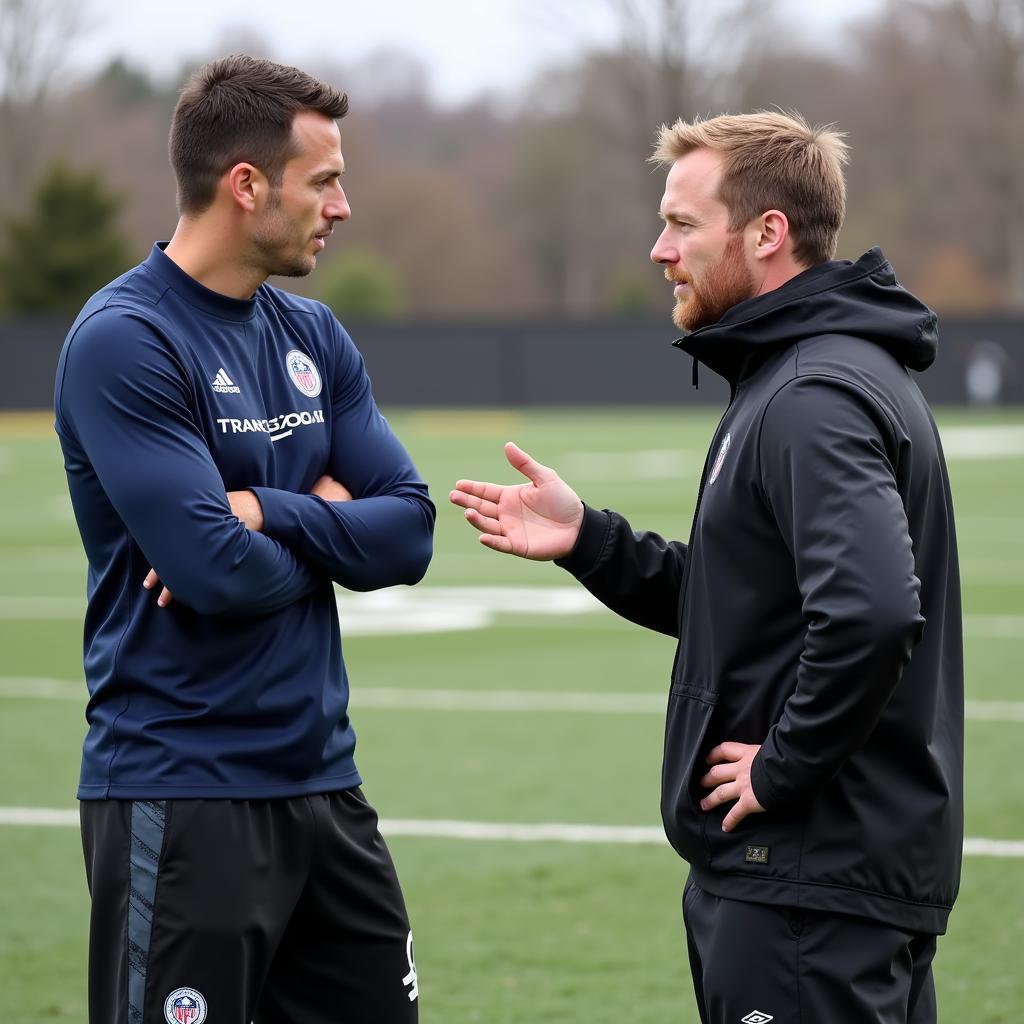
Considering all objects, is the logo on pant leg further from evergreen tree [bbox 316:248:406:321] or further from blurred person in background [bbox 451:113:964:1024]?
evergreen tree [bbox 316:248:406:321]

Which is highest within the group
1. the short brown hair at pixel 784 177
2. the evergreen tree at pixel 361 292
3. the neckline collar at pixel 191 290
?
the short brown hair at pixel 784 177

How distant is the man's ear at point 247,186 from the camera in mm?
3629

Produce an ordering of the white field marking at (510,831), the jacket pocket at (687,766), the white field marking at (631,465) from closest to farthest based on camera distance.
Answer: the jacket pocket at (687,766), the white field marking at (510,831), the white field marking at (631,465)

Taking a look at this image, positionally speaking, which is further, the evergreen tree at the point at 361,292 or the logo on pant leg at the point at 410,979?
the evergreen tree at the point at 361,292

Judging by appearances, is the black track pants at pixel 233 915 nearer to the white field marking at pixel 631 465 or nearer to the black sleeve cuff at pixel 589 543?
the black sleeve cuff at pixel 589 543

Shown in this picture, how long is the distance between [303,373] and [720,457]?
1017 mm

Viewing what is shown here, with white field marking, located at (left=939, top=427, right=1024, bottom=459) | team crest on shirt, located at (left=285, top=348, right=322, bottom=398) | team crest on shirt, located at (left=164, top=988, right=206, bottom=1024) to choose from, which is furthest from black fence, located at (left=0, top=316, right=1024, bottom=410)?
team crest on shirt, located at (left=164, top=988, right=206, bottom=1024)

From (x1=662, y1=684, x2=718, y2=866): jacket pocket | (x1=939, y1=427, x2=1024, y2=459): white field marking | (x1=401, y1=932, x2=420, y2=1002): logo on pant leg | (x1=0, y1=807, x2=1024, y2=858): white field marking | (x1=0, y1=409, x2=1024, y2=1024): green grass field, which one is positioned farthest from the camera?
(x1=939, y1=427, x2=1024, y2=459): white field marking

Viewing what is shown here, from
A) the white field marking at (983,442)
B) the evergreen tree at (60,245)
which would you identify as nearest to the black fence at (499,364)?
the evergreen tree at (60,245)

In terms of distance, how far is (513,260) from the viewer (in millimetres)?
70125

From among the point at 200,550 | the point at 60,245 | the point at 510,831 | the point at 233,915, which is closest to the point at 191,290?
the point at 200,550

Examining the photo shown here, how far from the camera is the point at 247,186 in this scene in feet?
12.0

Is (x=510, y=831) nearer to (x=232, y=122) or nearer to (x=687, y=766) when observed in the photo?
(x=687, y=766)

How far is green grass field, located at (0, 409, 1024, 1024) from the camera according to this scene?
5578 mm
